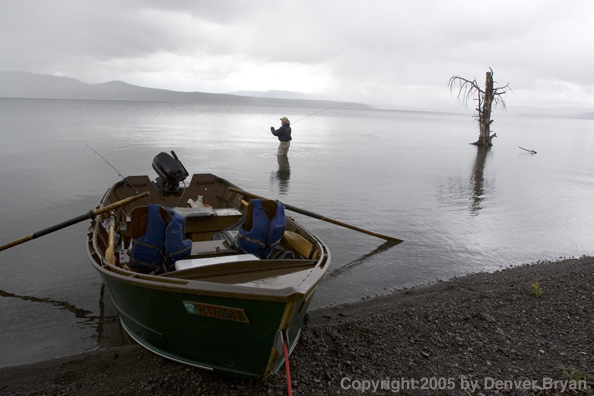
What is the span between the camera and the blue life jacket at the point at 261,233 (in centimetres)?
627

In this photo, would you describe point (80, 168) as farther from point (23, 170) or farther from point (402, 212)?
point (402, 212)

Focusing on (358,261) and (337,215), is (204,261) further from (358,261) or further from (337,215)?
(337,215)

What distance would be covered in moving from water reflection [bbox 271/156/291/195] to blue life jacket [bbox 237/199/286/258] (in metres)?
10.1

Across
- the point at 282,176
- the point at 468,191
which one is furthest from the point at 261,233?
the point at 468,191

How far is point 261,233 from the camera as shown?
6.28 m

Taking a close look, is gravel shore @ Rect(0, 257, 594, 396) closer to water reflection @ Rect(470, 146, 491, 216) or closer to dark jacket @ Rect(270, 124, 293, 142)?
water reflection @ Rect(470, 146, 491, 216)

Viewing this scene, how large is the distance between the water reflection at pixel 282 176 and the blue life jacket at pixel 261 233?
33.0 ft

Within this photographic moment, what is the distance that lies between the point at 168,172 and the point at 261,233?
475 cm

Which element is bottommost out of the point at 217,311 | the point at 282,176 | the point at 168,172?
the point at 282,176

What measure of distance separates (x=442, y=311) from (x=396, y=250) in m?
3.99

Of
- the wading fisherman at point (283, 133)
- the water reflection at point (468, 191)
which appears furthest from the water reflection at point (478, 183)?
the wading fisherman at point (283, 133)

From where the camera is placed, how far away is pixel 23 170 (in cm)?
1911

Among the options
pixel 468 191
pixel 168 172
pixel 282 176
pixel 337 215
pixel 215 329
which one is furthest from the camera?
pixel 282 176

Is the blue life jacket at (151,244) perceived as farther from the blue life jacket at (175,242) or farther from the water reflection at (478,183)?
the water reflection at (478,183)
